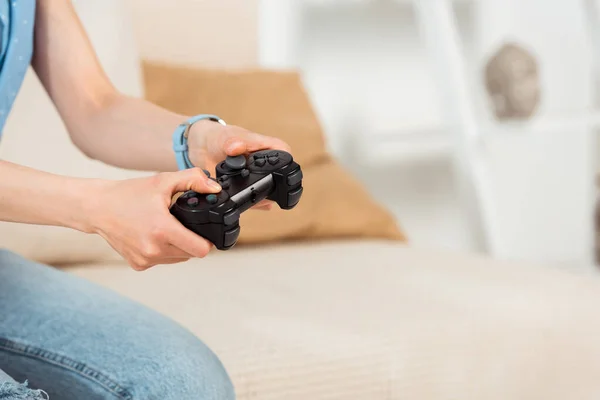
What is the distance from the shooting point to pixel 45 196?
1.71ft

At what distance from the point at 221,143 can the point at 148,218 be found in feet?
0.45

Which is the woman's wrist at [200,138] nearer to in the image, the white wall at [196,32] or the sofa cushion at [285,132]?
the sofa cushion at [285,132]

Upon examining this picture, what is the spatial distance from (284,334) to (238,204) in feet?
1.16

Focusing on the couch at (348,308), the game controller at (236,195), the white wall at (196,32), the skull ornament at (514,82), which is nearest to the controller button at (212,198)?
the game controller at (236,195)

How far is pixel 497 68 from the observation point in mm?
1763

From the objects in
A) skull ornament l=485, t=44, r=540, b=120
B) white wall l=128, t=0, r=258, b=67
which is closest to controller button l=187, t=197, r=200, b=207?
white wall l=128, t=0, r=258, b=67

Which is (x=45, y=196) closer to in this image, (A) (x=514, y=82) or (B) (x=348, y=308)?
(B) (x=348, y=308)

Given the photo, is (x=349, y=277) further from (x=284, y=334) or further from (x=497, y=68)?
(x=497, y=68)

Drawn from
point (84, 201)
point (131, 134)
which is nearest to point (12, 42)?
point (131, 134)

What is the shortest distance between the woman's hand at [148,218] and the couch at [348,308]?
0.67 ft

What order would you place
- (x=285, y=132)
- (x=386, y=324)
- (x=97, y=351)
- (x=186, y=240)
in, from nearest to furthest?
(x=186, y=240) < (x=97, y=351) < (x=386, y=324) < (x=285, y=132)

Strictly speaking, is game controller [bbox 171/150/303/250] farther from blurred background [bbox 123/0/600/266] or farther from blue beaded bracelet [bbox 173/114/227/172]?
blurred background [bbox 123/0/600/266]

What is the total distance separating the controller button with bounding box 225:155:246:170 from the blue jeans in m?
0.17

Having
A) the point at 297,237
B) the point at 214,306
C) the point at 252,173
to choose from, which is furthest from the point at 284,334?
the point at 297,237
